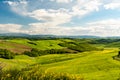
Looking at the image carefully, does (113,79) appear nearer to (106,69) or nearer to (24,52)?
(106,69)

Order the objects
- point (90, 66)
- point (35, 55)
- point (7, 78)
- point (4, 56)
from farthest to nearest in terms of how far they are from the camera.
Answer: point (35, 55) < point (4, 56) < point (90, 66) < point (7, 78)

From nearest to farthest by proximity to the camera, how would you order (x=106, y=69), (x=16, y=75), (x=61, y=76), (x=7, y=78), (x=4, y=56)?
(x=7, y=78), (x=16, y=75), (x=61, y=76), (x=106, y=69), (x=4, y=56)

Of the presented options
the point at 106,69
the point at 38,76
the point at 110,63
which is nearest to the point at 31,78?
the point at 38,76

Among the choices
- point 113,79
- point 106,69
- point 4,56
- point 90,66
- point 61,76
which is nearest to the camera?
point 61,76

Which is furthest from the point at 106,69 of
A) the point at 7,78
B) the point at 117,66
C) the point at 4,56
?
the point at 4,56

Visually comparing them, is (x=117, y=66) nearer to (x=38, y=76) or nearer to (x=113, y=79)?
(x=113, y=79)

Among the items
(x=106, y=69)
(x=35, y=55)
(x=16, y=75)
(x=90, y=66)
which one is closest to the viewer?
(x=16, y=75)

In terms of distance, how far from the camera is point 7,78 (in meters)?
16.0

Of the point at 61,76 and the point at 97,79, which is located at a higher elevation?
the point at 61,76

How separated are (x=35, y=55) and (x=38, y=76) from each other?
10192 cm

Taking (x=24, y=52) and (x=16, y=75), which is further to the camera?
(x=24, y=52)

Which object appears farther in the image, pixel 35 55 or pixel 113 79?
pixel 35 55

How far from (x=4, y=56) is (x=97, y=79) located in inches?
2445

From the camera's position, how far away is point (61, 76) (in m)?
19.3
